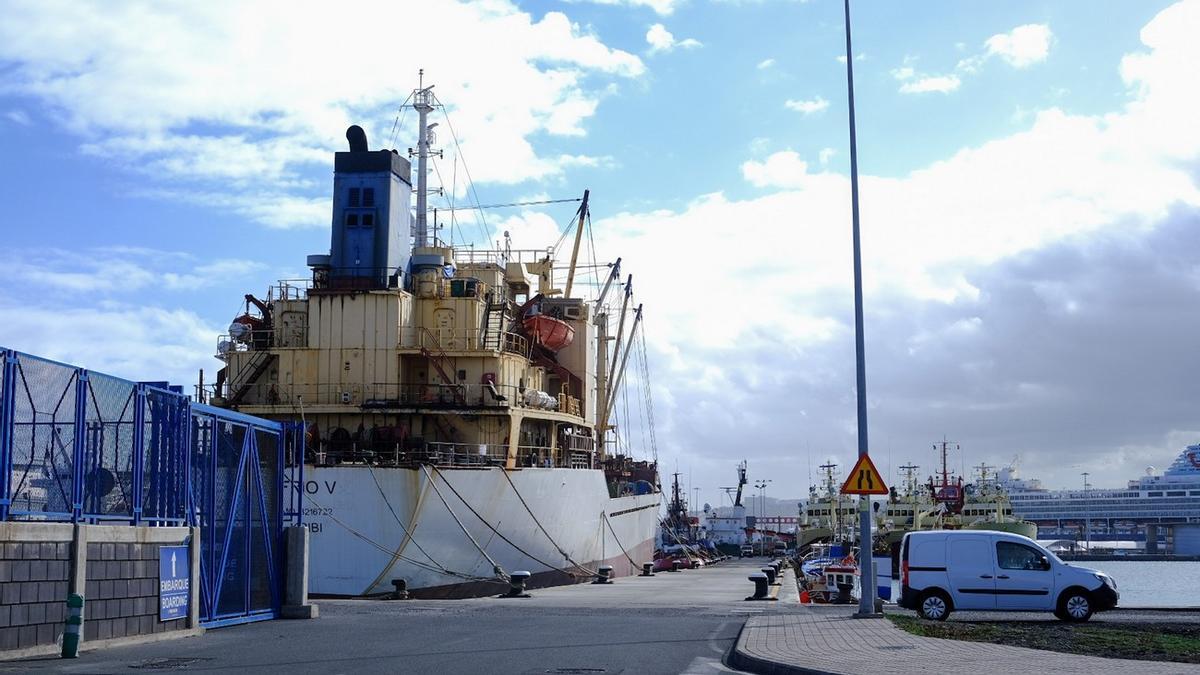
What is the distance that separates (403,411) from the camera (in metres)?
34.7

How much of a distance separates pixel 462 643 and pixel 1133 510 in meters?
157

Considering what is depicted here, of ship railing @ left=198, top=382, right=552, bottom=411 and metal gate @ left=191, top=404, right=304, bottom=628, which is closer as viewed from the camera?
metal gate @ left=191, top=404, right=304, bottom=628

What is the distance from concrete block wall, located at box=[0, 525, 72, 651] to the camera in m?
13.9

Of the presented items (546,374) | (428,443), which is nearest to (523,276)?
(546,374)

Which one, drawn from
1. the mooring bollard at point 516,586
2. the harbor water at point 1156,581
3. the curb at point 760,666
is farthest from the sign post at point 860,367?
the harbor water at point 1156,581

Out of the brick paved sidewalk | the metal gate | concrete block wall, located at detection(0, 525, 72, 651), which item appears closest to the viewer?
the brick paved sidewalk

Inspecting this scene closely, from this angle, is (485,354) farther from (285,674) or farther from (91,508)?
(285,674)

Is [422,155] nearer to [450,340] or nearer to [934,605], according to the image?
[450,340]

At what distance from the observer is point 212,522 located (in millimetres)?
19359

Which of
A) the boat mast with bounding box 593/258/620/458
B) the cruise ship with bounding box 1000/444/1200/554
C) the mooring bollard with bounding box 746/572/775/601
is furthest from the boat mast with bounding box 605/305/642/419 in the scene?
the cruise ship with bounding box 1000/444/1200/554

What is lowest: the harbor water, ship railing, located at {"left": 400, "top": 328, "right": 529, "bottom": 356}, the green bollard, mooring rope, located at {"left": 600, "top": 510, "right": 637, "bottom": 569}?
the harbor water

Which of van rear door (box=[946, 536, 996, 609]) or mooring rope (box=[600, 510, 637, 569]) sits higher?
van rear door (box=[946, 536, 996, 609])

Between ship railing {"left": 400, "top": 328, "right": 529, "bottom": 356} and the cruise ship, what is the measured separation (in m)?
127

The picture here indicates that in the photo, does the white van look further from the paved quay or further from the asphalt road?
the asphalt road
